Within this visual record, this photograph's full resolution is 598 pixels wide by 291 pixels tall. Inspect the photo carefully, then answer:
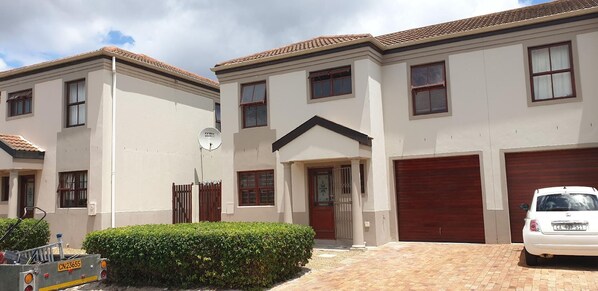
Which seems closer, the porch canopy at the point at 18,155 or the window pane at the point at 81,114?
the porch canopy at the point at 18,155

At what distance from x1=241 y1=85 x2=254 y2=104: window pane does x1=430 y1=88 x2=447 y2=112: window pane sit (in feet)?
19.2

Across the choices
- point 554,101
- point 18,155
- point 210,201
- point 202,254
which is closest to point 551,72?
point 554,101

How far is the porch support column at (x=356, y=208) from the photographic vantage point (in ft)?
43.7

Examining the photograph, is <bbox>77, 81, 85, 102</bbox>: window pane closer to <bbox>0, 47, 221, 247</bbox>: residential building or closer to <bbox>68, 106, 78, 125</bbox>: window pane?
<bbox>0, 47, 221, 247</bbox>: residential building

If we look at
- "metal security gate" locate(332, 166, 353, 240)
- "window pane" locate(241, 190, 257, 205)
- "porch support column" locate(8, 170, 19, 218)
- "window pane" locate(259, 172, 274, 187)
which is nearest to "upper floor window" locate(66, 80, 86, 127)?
"porch support column" locate(8, 170, 19, 218)

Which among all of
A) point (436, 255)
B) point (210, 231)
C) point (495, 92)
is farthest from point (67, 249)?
point (495, 92)

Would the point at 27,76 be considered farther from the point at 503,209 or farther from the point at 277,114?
the point at 503,209

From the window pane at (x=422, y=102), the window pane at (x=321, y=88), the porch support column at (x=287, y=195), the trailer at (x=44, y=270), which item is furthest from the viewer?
the window pane at (x=321, y=88)

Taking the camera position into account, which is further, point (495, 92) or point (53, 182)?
point (53, 182)

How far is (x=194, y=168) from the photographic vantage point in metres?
19.5

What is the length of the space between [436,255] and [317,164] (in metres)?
4.66

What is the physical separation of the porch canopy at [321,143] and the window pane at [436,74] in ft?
8.63

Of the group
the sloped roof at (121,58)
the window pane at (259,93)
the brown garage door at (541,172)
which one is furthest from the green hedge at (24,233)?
the brown garage door at (541,172)

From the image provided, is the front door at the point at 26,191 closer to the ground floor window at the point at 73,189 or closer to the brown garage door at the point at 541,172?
the ground floor window at the point at 73,189
